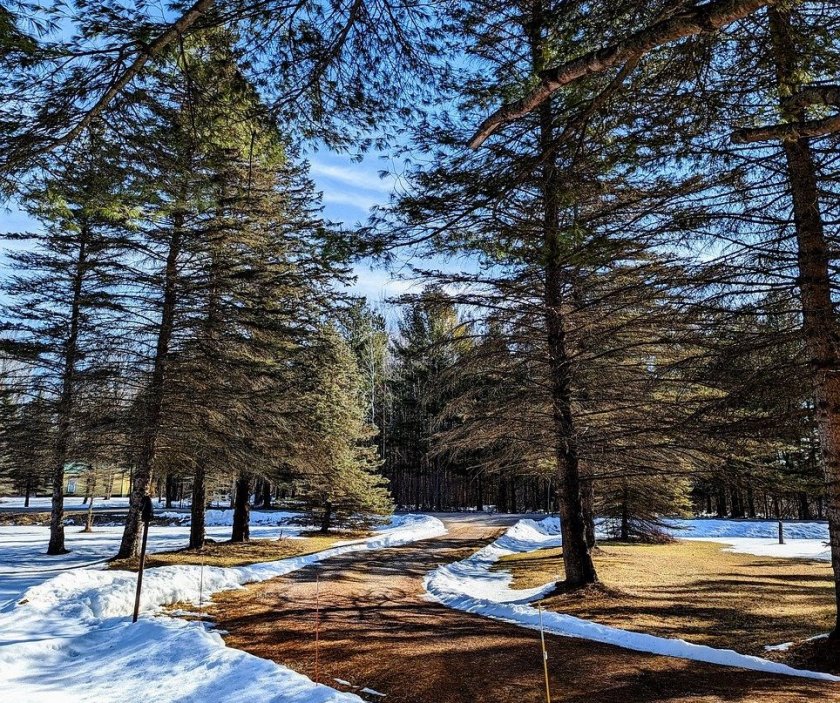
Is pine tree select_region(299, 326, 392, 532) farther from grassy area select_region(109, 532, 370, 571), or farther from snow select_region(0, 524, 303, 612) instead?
snow select_region(0, 524, 303, 612)

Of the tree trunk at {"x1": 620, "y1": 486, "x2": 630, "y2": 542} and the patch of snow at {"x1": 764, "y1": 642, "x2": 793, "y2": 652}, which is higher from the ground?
the patch of snow at {"x1": 764, "y1": 642, "x2": 793, "y2": 652}

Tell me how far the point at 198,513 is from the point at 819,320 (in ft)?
53.2

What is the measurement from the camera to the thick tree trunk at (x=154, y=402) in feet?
39.8

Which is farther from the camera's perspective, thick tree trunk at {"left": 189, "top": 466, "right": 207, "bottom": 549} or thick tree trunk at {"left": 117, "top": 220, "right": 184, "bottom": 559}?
thick tree trunk at {"left": 189, "top": 466, "right": 207, "bottom": 549}

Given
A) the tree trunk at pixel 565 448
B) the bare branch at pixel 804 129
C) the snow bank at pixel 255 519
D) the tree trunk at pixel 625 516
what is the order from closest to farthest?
1. the bare branch at pixel 804 129
2. the tree trunk at pixel 565 448
3. the tree trunk at pixel 625 516
4. the snow bank at pixel 255 519

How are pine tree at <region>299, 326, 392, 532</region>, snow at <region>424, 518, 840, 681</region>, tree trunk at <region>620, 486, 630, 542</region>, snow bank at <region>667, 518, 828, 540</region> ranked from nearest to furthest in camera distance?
snow at <region>424, 518, 840, 681</region>, pine tree at <region>299, 326, 392, 532</region>, tree trunk at <region>620, 486, 630, 542</region>, snow bank at <region>667, 518, 828, 540</region>

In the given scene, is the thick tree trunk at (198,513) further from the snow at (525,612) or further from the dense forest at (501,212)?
the snow at (525,612)

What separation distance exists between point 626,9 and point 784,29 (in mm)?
1512

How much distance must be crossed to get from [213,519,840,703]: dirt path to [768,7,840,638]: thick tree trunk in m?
2.08

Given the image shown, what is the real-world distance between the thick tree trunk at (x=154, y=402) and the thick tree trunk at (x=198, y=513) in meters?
2.71

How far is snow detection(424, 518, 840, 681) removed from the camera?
5.63 m

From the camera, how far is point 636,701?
4328 mm

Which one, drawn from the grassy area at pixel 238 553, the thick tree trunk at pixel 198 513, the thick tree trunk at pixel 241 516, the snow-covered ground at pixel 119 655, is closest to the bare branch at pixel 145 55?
the snow-covered ground at pixel 119 655

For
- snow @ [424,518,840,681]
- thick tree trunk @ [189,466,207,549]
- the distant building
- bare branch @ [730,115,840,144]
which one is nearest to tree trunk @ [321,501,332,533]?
thick tree trunk @ [189,466,207,549]
